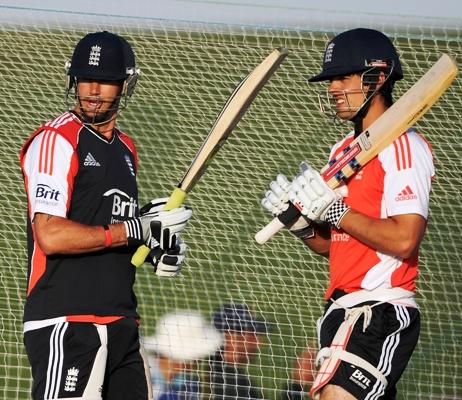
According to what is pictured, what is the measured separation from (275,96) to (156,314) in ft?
5.21

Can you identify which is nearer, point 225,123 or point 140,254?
point 140,254

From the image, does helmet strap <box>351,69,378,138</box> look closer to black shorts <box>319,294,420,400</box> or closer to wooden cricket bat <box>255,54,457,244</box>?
wooden cricket bat <box>255,54,457,244</box>

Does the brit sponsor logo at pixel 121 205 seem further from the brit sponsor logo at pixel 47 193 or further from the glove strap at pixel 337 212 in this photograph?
the glove strap at pixel 337 212

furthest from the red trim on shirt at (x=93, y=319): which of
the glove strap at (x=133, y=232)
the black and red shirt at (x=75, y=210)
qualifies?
the glove strap at (x=133, y=232)

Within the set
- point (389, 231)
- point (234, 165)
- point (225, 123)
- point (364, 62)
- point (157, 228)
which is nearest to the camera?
point (389, 231)

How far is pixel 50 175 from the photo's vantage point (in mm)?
4047

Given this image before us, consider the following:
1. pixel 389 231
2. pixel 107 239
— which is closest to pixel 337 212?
pixel 389 231

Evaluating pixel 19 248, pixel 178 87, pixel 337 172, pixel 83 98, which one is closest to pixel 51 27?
pixel 178 87

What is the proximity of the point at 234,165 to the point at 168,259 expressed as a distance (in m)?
2.80

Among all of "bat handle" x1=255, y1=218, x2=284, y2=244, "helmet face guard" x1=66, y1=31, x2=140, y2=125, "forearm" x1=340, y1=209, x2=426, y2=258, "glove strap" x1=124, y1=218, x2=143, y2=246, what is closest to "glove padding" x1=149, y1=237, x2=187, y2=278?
"glove strap" x1=124, y1=218, x2=143, y2=246

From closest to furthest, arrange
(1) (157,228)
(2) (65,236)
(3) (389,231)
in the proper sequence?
(3) (389,231) → (2) (65,236) → (1) (157,228)

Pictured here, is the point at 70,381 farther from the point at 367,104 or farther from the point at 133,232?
the point at 367,104

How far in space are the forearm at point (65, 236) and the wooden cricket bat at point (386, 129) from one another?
576 millimetres

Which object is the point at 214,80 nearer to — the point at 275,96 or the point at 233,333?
the point at 275,96
